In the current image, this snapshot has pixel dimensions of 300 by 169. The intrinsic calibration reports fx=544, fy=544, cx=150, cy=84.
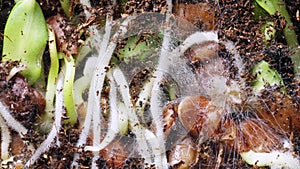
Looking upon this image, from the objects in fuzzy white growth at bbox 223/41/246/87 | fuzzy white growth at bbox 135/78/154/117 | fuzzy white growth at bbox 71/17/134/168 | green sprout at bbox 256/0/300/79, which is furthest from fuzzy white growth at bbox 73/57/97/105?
green sprout at bbox 256/0/300/79

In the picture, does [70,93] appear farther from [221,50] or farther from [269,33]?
[269,33]

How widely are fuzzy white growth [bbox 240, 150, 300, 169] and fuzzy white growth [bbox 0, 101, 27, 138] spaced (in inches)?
21.9

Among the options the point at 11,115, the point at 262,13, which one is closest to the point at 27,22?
the point at 11,115

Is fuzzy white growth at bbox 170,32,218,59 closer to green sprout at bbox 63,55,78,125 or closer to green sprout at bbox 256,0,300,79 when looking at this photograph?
green sprout at bbox 256,0,300,79

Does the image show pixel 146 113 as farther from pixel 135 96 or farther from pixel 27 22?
pixel 27 22

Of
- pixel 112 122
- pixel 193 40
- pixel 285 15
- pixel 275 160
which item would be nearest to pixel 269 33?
pixel 285 15

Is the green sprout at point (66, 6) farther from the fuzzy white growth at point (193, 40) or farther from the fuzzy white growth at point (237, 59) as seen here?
the fuzzy white growth at point (237, 59)

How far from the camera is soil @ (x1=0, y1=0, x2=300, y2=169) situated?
1.31 m

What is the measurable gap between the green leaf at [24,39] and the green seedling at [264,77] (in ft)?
1.77

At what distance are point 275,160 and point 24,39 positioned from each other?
68cm

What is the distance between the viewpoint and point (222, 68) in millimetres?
1344

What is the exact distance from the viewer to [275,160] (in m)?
1.28

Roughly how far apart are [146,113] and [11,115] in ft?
1.09

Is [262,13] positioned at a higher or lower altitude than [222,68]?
→ higher
